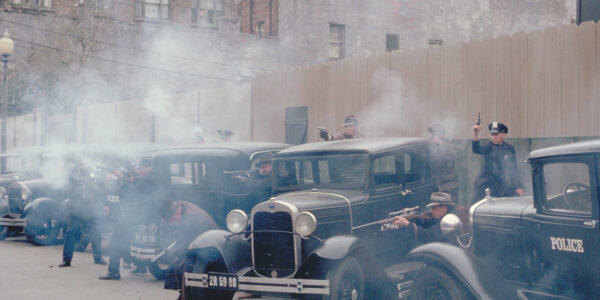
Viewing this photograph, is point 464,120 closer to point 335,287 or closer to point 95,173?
point 335,287

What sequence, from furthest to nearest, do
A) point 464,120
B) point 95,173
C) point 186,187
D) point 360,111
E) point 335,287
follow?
1. point 360,111
2. point 95,173
3. point 464,120
4. point 186,187
5. point 335,287

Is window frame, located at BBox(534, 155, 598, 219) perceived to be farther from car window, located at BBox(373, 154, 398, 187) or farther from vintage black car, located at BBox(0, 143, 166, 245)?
vintage black car, located at BBox(0, 143, 166, 245)

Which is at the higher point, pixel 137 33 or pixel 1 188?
pixel 137 33

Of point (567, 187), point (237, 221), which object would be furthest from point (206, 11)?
point (567, 187)

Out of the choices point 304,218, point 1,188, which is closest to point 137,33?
point 1,188

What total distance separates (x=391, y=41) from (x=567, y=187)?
25.9 m


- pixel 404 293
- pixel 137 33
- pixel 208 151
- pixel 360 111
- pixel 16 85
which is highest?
pixel 137 33

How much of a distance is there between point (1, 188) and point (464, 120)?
903 cm

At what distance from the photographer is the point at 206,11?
109ft

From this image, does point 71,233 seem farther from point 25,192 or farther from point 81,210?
point 25,192

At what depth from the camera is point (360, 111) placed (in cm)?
1313

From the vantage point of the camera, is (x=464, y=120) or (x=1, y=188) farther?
(x=1, y=188)

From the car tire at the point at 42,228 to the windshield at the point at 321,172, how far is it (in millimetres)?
6635

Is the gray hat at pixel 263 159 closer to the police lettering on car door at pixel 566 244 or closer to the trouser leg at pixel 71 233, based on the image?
the trouser leg at pixel 71 233
